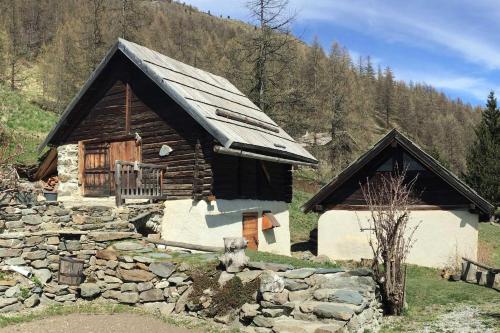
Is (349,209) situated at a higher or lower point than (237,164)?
lower

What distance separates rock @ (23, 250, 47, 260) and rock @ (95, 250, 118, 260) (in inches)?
46.8

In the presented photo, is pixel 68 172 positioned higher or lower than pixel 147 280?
higher

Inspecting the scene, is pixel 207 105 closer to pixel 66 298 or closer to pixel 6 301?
pixel 66 298

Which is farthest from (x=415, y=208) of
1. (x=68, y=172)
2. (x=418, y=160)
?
(x=68, y=172)

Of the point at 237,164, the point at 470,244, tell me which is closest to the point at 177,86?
the point at 237,164

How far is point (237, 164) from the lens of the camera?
53.4 feet

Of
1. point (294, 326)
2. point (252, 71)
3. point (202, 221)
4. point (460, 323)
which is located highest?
point (252, 71)

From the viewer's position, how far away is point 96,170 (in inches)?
665

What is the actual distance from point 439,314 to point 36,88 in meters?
62.0

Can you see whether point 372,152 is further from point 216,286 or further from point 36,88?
point 36,88

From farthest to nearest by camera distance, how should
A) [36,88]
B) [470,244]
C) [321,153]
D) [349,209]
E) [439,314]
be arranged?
[36,88] < [321,153] < [349,209] < [470,244] < [439,314]

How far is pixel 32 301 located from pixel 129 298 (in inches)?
79.0

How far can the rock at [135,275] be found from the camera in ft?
33.8

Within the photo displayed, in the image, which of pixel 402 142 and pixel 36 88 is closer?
pixel 402 142
